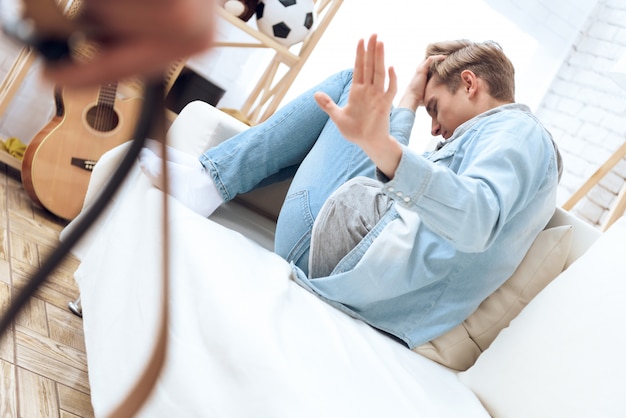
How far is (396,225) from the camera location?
111 centimetres

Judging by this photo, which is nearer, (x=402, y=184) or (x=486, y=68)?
(x=402, y=184)

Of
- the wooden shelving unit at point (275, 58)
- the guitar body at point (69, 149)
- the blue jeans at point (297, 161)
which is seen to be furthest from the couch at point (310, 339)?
the wooden shelving unit at point (275, 58)

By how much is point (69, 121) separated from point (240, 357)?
1.70 metres

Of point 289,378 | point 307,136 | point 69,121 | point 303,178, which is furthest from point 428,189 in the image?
point 69,121

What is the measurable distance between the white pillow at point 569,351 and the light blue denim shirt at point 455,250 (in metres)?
0.10

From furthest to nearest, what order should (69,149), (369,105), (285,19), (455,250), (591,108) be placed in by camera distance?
1. (591,108)
2. (285,19)
3. (69,149)
4. (455,250)
5. (369,105)

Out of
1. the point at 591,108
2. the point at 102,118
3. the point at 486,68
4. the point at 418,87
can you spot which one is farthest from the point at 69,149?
the point at 591,108

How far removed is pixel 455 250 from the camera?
42.5 inches

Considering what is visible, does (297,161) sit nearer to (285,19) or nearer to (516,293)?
(516,293)

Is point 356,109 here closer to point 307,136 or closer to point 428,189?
point 428,189

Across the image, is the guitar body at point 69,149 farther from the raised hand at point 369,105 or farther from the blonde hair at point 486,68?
the raised hand at point 369,105

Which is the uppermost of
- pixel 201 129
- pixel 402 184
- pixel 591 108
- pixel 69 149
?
pixel 591 108

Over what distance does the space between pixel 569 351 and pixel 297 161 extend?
74 centimetres

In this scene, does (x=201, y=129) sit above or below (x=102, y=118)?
above
